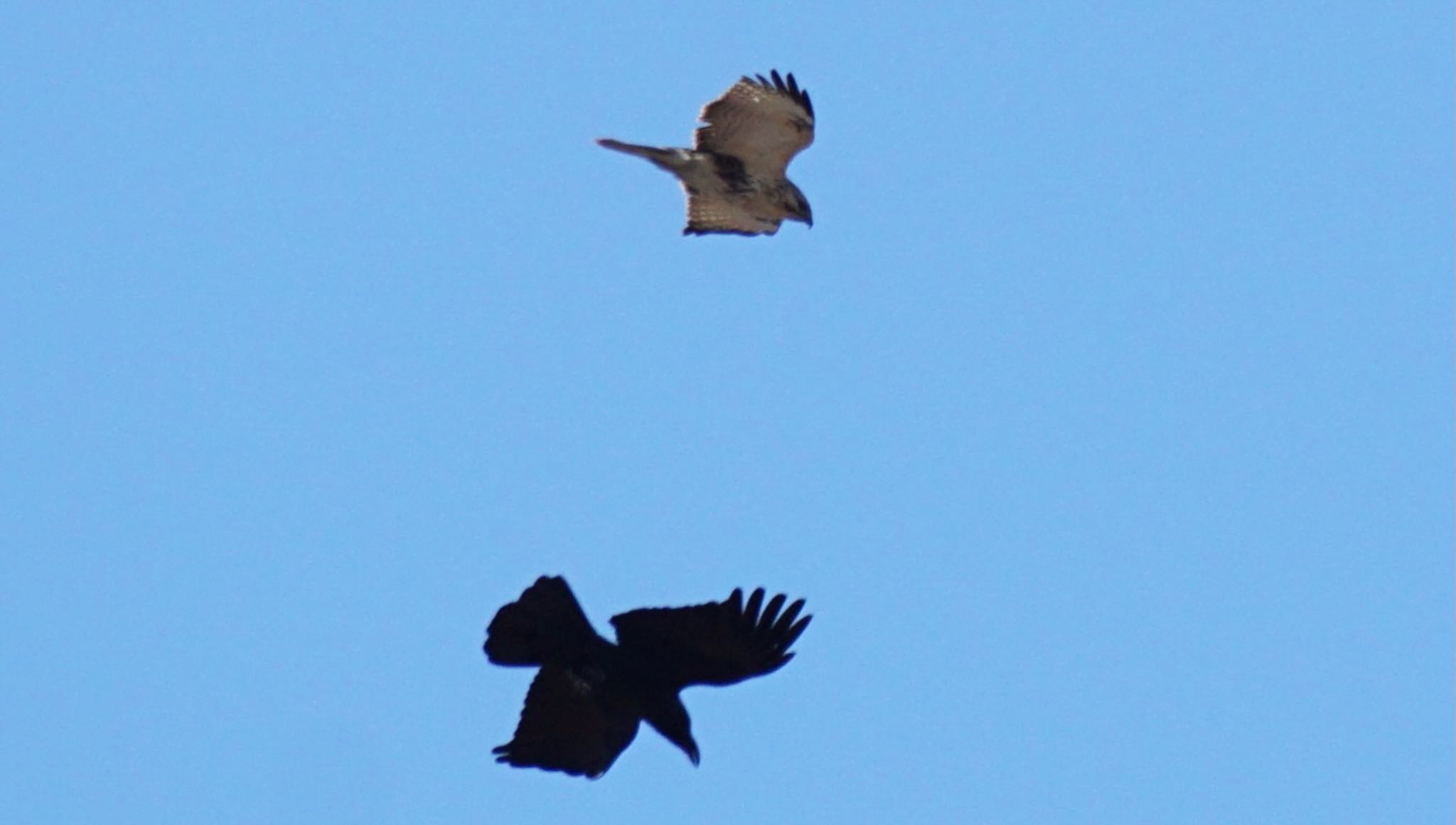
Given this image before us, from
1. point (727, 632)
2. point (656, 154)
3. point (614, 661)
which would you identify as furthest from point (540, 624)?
point (656, 154)

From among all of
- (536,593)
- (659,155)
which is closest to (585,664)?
(536,593)

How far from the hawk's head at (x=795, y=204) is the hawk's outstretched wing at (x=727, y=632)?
4950 mm

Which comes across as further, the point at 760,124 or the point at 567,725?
the point at 760,124

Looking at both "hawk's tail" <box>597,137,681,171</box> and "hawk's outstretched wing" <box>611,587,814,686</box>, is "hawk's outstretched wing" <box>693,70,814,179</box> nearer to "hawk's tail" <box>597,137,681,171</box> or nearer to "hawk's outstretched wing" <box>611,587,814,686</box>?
"hawk's tail" <box>597,137,681,171</box>

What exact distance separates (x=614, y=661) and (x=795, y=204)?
5243mm

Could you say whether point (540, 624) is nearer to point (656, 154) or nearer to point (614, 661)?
point (614, 661)

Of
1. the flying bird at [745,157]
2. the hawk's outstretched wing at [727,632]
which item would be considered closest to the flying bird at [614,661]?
the hawk's outstretched wing at [727,632]

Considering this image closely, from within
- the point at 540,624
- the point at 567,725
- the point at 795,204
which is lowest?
the point at 567,725

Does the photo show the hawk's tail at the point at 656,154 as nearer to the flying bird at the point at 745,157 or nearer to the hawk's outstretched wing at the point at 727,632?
the flying bird at the point at 745,157

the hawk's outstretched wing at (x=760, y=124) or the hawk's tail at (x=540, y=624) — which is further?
the hawk's outstretched wing at (x=760, y=124)

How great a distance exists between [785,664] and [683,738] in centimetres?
79

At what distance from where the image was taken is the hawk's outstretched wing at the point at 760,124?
51.8ft

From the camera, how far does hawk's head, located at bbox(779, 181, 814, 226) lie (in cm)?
1647

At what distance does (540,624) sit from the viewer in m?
12.5
